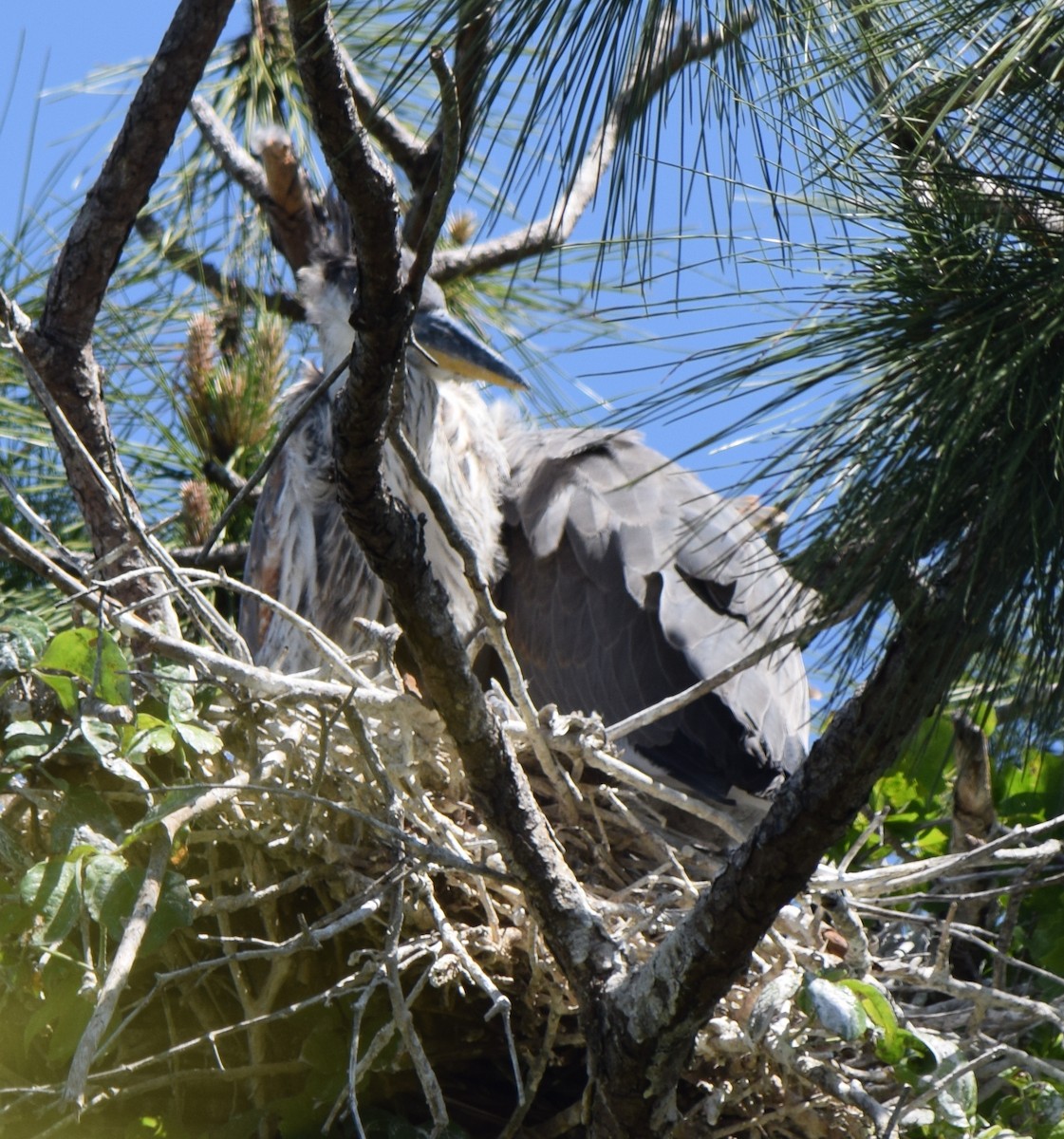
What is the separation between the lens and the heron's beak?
2.60 metres

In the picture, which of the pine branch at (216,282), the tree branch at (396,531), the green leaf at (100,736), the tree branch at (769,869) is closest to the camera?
the tree branch at (396,531)

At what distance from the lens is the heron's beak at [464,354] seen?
260 centimetres

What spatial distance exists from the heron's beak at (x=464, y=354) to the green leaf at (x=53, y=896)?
114 centimetres

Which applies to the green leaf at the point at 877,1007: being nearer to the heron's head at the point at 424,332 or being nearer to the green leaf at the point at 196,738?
the green leaf at the point at 196,738

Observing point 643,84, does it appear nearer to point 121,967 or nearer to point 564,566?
point 121,967

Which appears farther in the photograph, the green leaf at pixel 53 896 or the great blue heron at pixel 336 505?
the great blue heron at pixel 336 505

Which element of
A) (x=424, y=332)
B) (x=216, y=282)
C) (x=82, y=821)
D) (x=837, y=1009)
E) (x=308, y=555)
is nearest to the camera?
(x=837, y=1009)

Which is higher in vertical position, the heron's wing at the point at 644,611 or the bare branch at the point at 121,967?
the heron's wing at the point at 644,611

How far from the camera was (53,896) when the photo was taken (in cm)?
168

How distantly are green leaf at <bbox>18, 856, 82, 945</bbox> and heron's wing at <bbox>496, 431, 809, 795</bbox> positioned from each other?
0.86m

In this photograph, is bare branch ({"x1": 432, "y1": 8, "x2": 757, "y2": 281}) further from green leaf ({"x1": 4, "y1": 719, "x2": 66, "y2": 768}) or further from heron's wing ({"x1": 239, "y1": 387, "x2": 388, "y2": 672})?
heron's wing ({"x1": 239, "y1": 387, "x2": 388, "y2": 672})

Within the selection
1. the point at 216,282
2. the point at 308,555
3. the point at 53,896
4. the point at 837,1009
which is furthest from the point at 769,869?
the point at 216,282

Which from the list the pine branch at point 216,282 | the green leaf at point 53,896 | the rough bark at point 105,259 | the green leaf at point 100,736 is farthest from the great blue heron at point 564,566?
the green leaf at point 53,896

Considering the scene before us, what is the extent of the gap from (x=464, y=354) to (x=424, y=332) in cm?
8
